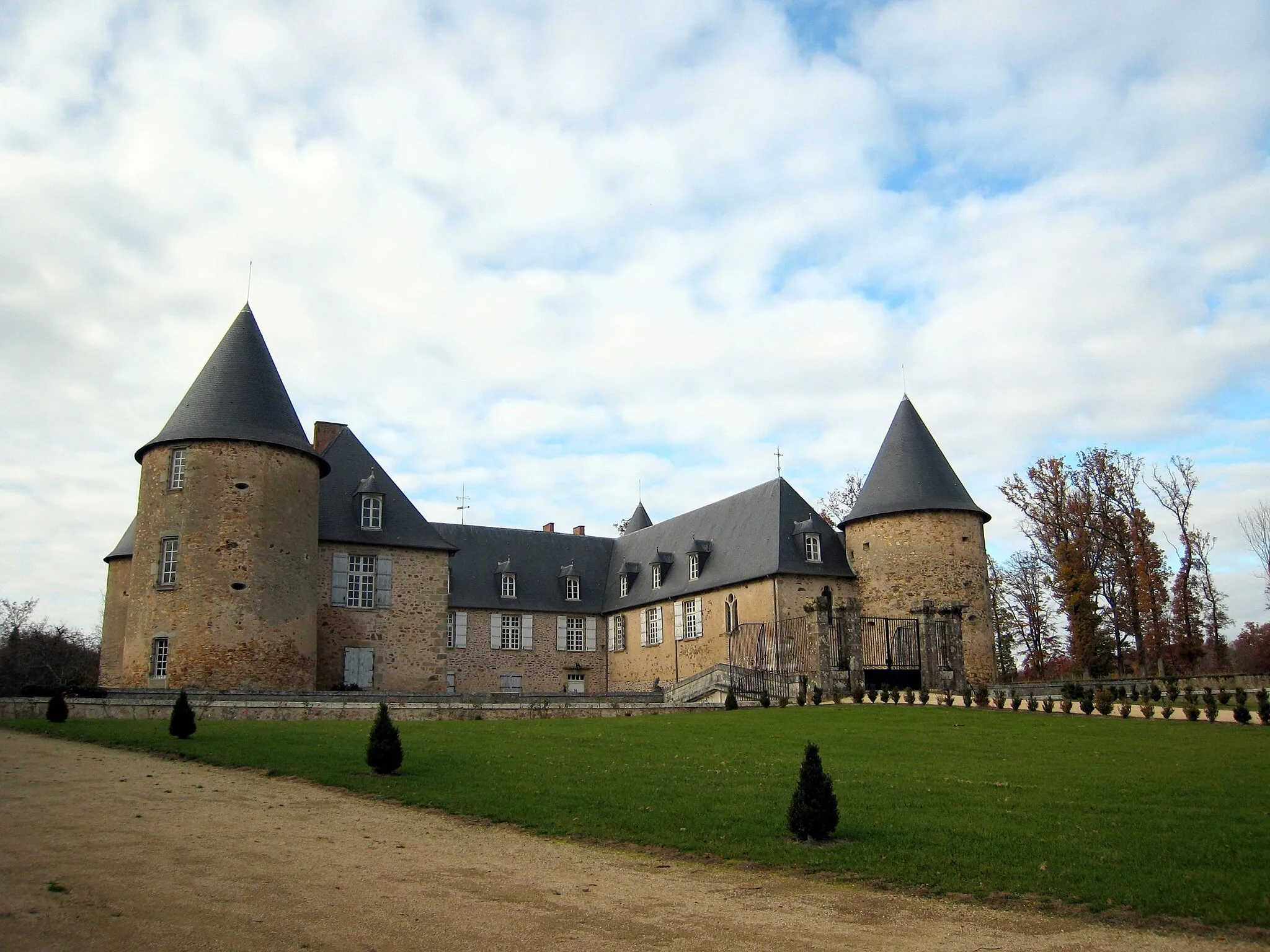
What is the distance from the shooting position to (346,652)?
2966 centimetres

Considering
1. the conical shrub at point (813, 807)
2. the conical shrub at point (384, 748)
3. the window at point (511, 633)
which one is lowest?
the conical shrub at point (813, 807)

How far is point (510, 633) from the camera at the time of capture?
37375mm

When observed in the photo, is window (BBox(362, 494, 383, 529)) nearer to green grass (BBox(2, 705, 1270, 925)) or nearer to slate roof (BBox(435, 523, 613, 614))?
slate roof (BBox(435, 523, 613, 614))

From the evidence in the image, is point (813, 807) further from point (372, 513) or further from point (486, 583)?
point (486, 583)

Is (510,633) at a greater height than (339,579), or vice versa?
(339,579)

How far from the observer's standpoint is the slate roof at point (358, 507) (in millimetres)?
30603

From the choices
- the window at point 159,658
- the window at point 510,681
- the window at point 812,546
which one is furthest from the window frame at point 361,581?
the window at point 812,546

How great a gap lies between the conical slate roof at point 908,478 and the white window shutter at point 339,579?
15.7 meters

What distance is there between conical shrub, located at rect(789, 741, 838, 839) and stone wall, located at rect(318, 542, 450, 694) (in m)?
22.2

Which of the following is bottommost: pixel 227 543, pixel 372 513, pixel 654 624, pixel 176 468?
pixel 654 624

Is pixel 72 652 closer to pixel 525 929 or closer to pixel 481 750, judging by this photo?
pixel 481 750

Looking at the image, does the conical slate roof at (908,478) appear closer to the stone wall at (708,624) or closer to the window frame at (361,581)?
the stone wall at (708,624)

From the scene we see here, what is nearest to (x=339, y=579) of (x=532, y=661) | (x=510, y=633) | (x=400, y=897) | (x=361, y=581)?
(x=361, y=581)

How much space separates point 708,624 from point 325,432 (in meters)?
14.0
